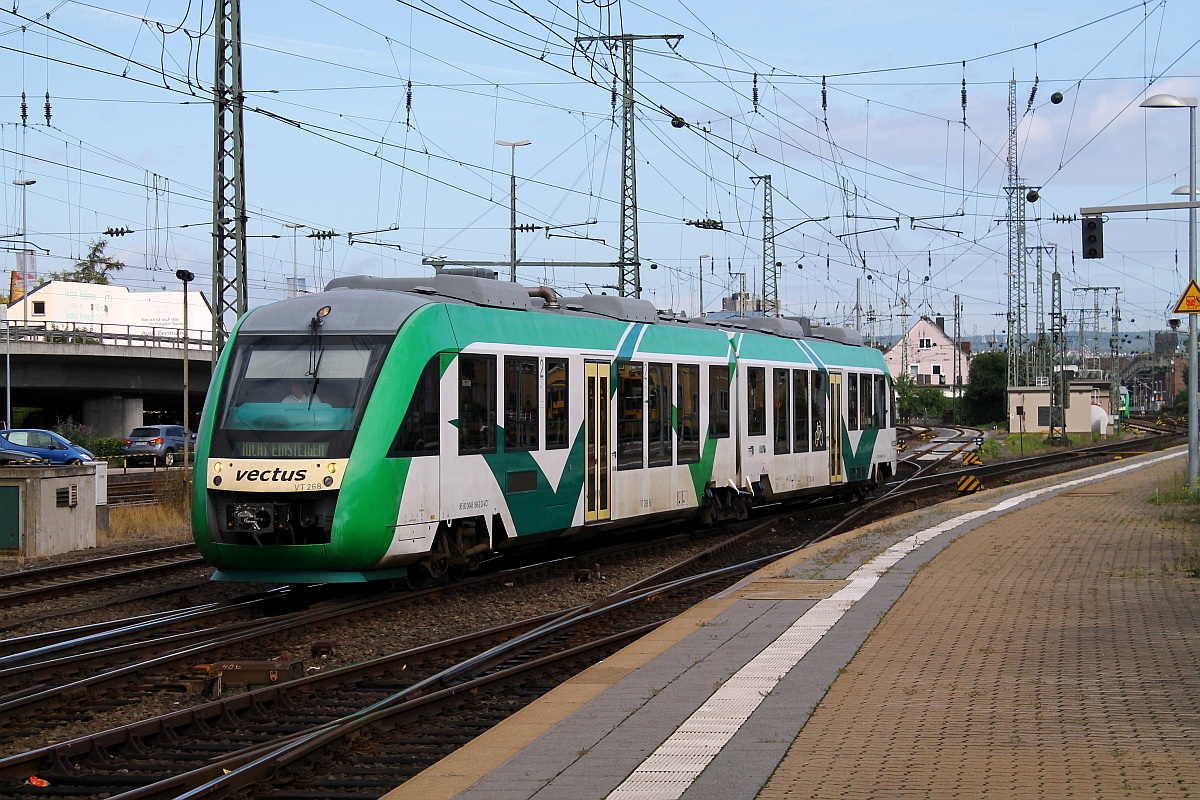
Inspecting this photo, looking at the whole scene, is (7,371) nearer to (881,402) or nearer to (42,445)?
(42,445)

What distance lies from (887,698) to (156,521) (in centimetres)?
1752

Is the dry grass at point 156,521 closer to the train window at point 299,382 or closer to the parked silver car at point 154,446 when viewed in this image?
the train window at point 299,382

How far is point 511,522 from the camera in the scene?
48.1 ft

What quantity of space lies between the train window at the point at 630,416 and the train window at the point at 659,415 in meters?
0.23

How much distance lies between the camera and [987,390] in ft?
306

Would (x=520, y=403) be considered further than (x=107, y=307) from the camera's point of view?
No

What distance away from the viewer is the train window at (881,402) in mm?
27266

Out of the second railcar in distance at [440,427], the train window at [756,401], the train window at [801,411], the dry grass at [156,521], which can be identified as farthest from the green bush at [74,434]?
the second railcar in distance at [440,427]

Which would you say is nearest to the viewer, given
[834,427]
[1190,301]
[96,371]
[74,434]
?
[1190,301]

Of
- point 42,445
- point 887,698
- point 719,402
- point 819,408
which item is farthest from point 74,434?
point 887,698

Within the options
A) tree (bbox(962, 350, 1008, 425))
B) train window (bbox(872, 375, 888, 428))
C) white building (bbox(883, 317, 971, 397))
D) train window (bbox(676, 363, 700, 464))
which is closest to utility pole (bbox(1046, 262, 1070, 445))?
tree (bbox(962, 350, 1008, 425))

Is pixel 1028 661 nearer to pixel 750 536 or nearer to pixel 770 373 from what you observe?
pixel 750 536

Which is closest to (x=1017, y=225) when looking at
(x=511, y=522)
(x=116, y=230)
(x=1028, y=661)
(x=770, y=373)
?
(x=116, y=230)

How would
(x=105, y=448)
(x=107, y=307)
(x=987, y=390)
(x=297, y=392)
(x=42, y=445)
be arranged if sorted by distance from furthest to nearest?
1. (x=987, y=390)
2. (x=107, y=307)
3. (x=105, y=448)
4. (x=42, y=445)
5. (x=297, y=392)
